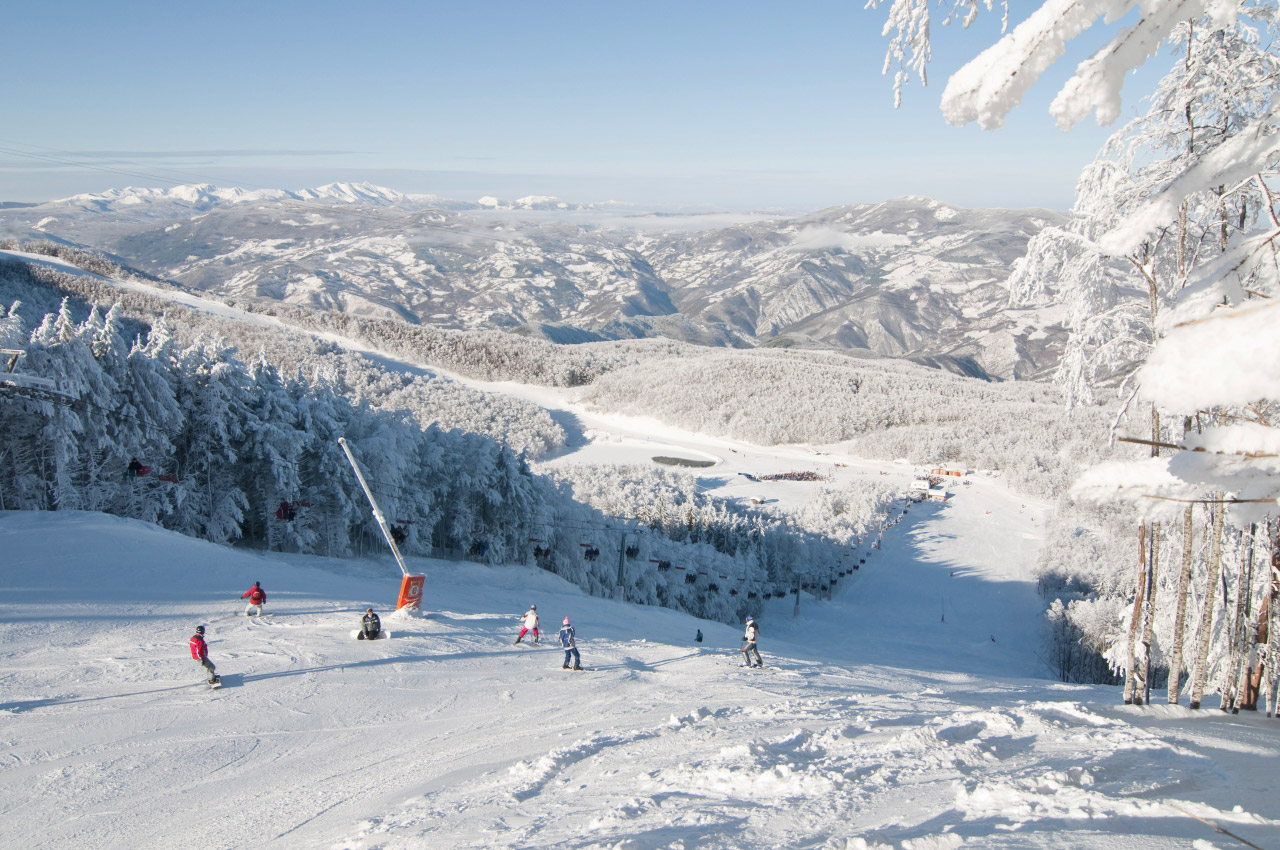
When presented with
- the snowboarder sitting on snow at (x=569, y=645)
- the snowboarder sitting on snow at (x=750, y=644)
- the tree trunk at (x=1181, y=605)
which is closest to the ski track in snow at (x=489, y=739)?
the snowboarder sitting on snow at (x=569, y=645)

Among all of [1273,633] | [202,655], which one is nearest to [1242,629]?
[1273,633]

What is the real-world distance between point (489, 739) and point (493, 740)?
0.09 m

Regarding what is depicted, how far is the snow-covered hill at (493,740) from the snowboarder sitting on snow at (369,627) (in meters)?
0.23

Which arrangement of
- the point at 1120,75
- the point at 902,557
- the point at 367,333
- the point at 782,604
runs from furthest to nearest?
1. the point at 367,333
2. the point at 902,557
3. the point at 782,604
4. the point at 1120,75

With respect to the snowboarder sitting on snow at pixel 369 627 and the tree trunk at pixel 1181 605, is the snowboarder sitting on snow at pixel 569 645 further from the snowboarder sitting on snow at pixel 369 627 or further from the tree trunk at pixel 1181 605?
the tree trunk at pixel 1181 605

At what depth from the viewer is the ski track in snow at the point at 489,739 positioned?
562 centimetres

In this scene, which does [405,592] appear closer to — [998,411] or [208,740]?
[208,740]

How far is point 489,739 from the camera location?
9.88 metres

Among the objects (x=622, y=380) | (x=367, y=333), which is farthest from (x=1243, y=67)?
(x=367, y=333)

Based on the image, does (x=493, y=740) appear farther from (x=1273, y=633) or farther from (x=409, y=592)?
(x=1273, y=633)

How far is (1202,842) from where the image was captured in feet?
14.0

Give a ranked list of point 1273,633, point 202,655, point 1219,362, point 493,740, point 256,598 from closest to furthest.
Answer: point 1219,362, point 493,740, point 202,655, point 1273,633, point 256,598

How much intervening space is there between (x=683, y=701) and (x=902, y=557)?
4991cm

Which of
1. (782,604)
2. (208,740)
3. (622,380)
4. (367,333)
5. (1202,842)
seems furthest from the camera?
(367,333)
